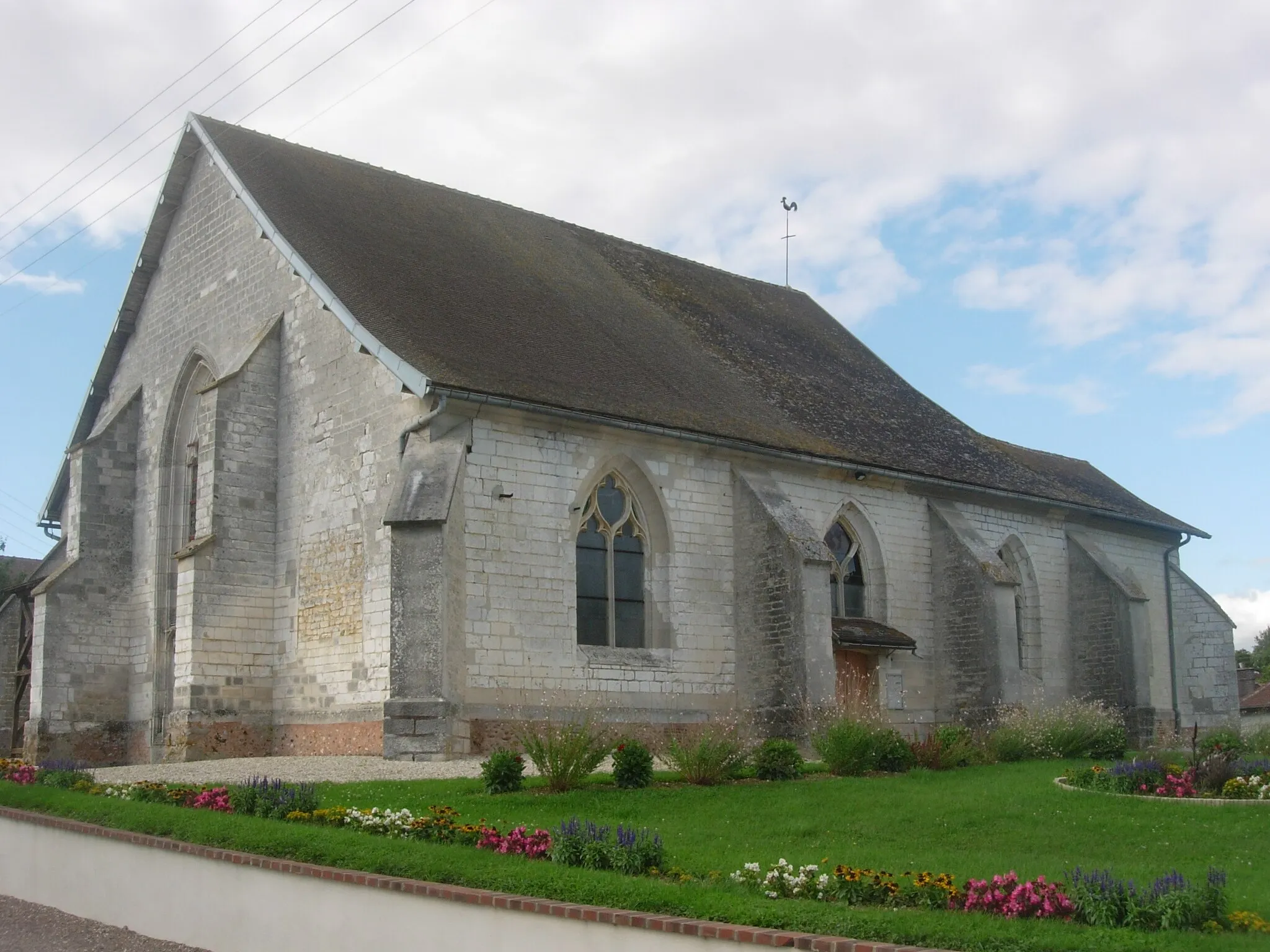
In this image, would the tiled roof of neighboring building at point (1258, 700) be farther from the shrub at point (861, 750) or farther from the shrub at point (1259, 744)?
the shrub at point (861, 750)

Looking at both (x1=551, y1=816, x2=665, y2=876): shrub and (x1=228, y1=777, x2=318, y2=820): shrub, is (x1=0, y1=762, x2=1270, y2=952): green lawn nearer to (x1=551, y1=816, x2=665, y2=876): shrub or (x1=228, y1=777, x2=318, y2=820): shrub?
(x1=551, y1=816, x2=665, y2=876): shrub

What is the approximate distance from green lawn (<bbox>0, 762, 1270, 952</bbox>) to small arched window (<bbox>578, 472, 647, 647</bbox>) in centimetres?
545

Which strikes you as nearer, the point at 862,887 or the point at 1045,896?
the point at 1045,896

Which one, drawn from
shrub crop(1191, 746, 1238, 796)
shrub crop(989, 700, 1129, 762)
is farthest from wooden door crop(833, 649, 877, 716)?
shrub crop(1191, 746, 1238, 796)

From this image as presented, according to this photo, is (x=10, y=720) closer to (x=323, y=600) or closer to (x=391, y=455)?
(x=323, y=600)

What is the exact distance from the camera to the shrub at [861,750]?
1770 cm

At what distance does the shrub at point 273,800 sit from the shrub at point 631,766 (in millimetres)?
3470

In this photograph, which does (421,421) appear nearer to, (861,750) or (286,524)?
(286,524)

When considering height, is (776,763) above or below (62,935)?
above

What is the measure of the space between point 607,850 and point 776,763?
6954 mm

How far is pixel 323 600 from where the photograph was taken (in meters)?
21.2

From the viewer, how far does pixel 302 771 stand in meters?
17.7

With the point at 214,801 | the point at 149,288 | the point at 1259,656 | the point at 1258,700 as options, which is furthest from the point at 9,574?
the point at 1259,656

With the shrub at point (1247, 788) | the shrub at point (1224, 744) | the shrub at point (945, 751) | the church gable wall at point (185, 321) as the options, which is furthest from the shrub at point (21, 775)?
the shrub at point (1224, 744)
